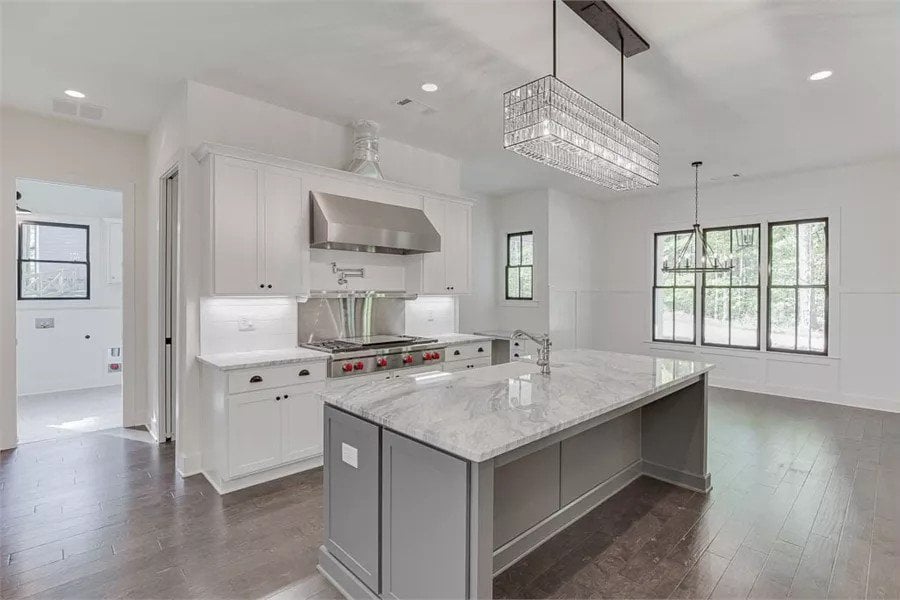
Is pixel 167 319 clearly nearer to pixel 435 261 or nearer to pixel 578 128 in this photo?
pixel 435 261

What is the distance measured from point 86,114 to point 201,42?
1.98 m

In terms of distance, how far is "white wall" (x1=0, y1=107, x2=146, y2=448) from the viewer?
13.0 feet

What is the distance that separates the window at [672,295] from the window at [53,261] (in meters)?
8.59

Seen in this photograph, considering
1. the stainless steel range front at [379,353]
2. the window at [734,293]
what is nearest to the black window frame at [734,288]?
the window at [734,293]

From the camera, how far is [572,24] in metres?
2.75

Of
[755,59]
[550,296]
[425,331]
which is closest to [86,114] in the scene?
[425,331]

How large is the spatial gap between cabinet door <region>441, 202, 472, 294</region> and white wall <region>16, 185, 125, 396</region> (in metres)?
4.39

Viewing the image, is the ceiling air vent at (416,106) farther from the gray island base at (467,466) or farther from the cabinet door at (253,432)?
the cabinet door at (253,432)

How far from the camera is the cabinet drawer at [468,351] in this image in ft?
15.3

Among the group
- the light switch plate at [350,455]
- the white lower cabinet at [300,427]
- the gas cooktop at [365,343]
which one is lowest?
the white lower cabinet at [300,427]

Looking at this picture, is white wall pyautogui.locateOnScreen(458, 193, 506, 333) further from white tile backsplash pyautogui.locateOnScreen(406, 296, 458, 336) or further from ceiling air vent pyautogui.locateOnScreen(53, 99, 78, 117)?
ceiling air vent pyautogui.locateOnScreen(53, 99, 78, 117)

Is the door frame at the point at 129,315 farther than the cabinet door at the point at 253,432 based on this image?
Yes

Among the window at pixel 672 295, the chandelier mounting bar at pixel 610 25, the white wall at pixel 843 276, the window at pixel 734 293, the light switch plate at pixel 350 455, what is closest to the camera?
the light switch plate at pixel 350 455

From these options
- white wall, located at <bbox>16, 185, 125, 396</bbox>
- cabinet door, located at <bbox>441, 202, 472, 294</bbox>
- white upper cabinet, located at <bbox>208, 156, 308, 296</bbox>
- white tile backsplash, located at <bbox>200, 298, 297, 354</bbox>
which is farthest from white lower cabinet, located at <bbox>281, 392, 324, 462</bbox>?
white wall, located at <bbox>16, 185, 125, 396</bbox>
